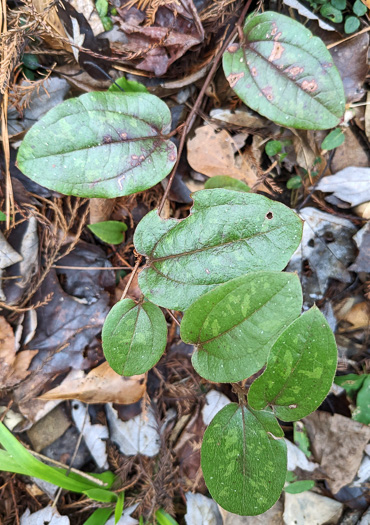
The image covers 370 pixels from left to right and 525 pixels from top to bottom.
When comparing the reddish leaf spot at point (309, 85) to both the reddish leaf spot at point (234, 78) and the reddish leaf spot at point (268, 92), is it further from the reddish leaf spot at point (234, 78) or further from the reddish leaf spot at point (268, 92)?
the reddish leaf spot at point (234, 78)

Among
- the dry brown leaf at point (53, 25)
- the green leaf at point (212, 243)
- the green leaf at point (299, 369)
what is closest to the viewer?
the green leaf at point (299, 369)

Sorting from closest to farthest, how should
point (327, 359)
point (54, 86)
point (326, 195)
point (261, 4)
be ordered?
point (327, 359) → point (261, 4) → point (54, 86) → point (326, 195)

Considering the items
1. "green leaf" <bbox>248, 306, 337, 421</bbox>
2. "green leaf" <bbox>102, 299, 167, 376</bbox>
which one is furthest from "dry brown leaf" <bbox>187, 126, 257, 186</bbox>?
"green leaf" <bbox>248, 306, 337, 421</bbox>

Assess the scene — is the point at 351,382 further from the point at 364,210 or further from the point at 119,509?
the point at 119,509

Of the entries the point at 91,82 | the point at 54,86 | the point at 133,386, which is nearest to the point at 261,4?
the point at 91,82

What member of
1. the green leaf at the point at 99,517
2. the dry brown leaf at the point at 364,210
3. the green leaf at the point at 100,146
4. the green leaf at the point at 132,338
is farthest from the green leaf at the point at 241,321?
the green leaf at the point at 99,517

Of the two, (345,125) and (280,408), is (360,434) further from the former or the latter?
(345,125)

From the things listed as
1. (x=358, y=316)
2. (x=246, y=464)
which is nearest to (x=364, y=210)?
(x=358, y=316)
